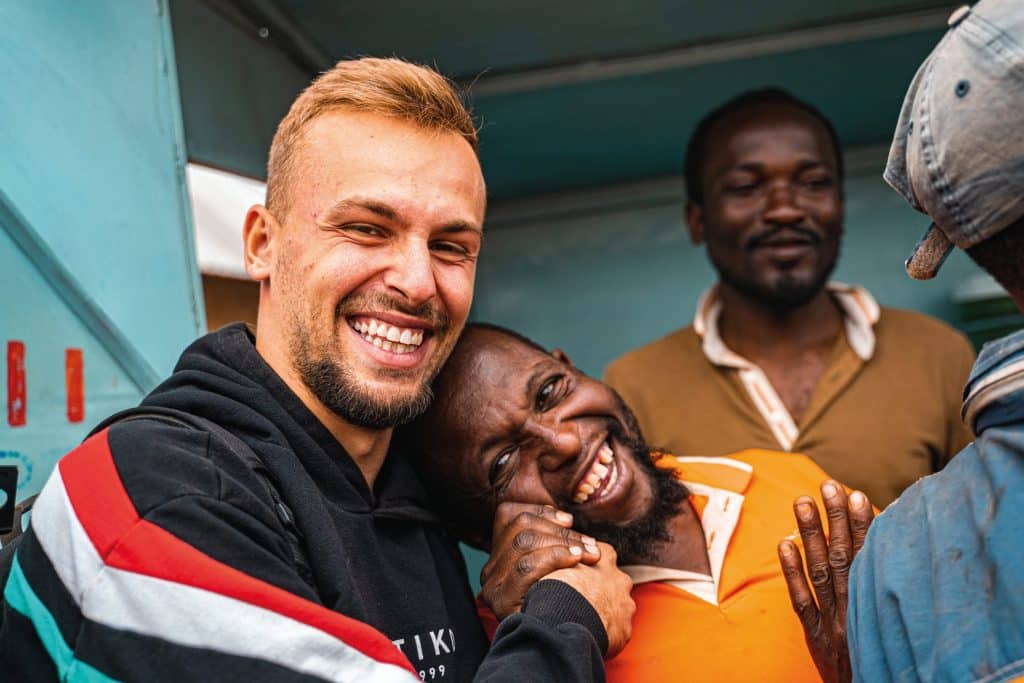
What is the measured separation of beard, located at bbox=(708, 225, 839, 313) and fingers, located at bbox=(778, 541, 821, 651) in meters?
1.70

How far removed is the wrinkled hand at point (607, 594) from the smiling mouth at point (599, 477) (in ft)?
0.92

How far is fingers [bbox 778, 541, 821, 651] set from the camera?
1757 mm

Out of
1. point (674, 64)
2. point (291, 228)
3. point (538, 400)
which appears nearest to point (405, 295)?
point (291, 228)

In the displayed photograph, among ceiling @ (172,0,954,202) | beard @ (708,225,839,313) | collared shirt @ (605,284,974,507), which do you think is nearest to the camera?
collared shirt @ (605,284,974,507)

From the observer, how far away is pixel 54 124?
2094 mm

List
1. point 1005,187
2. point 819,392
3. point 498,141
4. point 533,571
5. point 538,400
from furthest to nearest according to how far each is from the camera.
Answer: point 498,141, point 819,392, point 538,400, point 533,571, point 1005,187

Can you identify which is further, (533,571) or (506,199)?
(506,199)

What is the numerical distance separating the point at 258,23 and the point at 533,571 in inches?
86.5

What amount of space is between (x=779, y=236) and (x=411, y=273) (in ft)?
6.10

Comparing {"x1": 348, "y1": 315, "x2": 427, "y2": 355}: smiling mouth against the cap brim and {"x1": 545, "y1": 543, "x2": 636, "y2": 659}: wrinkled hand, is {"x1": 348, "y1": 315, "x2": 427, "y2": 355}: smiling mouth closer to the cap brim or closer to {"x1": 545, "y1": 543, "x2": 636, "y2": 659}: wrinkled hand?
{"x1": 545, "y1": 543, "x2": 636, "y2": 659}: wrinkled hand

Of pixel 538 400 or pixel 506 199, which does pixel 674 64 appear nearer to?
pixel 506 199

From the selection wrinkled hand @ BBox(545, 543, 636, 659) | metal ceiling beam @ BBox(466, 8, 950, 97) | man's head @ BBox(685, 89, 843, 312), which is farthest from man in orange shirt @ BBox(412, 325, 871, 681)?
metal ceiling beam @ BBox(466, 8, 950, 97)

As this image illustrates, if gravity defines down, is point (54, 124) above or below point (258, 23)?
below

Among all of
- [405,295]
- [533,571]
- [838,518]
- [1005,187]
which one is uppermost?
[1005,187]
